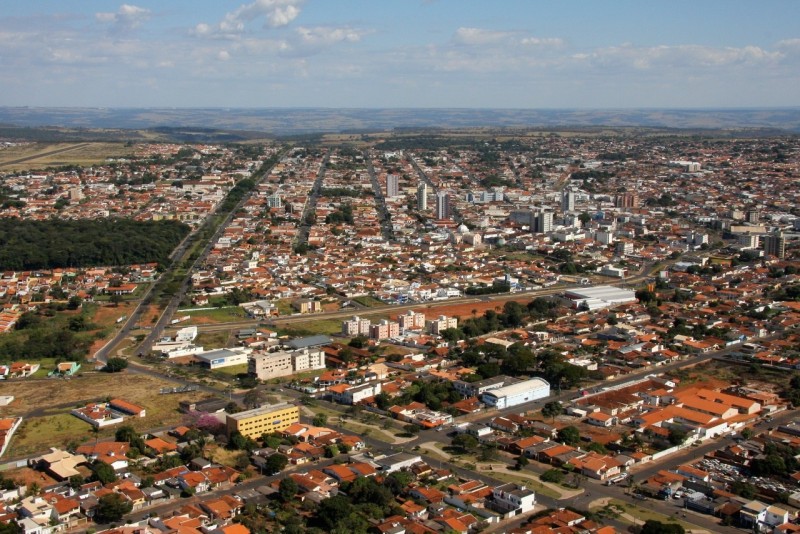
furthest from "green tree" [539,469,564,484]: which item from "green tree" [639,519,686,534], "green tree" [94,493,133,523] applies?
"green tree" [94,493,133,523]

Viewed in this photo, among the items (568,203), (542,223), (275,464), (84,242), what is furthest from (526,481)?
(568,203)

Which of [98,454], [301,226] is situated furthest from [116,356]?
[301,226]

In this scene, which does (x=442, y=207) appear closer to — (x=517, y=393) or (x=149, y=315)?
(x=149, y=315)

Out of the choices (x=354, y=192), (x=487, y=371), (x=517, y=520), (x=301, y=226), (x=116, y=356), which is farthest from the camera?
(x=354, y=192)

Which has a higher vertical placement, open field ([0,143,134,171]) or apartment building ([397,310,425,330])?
open field ([0,143,134,171])

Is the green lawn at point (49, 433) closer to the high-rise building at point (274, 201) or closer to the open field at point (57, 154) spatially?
the high-rise building at point (274, 201)

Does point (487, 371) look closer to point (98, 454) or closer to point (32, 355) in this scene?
point (98, 454)

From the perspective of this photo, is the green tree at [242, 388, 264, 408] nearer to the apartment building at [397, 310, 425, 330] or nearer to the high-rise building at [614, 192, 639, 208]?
the apartment building at [397, 310, 425, 330]
